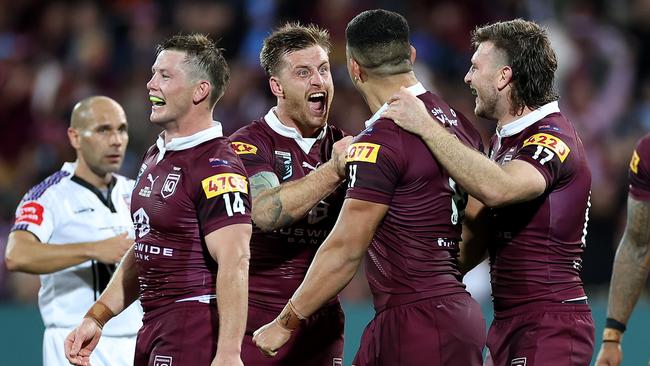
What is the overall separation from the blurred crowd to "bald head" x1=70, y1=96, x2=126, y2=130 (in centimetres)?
367

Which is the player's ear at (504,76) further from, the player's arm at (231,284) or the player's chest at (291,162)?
the player's arm at (231,284)

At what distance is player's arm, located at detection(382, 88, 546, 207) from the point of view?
5117 millimetres

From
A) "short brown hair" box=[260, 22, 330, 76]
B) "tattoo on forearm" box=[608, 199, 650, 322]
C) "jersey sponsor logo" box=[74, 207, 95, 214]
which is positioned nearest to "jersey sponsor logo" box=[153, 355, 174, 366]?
"short brown hair" box=[260, 22, 330, 76]

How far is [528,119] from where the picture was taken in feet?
18.2

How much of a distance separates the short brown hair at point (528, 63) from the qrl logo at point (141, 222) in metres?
1.88

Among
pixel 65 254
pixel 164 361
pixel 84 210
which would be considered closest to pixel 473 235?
pixel 164 361

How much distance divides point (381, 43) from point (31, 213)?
9.72ft

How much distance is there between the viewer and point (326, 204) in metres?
6.19

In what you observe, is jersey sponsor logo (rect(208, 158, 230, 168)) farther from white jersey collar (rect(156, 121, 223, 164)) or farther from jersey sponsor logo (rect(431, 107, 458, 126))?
jersey sponsor logo (rect(431, 107, 458, 126))

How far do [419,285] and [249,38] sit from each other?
8.05 metres

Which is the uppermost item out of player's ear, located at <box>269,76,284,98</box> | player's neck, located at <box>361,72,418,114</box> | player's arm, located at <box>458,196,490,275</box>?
player's ear, located at <box>269,76,284,98</box>

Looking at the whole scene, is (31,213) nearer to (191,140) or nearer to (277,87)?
→ (277,87)

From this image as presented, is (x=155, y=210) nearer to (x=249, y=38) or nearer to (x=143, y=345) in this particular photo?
(x=143, y=345)

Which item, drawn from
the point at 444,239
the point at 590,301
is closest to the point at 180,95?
the point at 444,239
